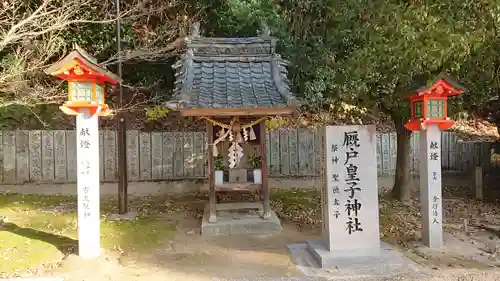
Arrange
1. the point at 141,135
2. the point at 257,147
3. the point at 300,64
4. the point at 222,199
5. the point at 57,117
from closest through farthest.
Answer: the point at 257,147
the point at 222,199
the point at 300,64
the point at 141,135
the point at 57,117

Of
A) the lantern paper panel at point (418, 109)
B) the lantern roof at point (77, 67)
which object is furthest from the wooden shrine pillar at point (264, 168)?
the lantern roof at point (77, 67)

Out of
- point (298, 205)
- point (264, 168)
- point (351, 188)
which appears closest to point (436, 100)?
point (351, 188)

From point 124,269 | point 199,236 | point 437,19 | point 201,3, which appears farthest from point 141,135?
point 437,19

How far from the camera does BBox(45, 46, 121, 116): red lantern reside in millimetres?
7262

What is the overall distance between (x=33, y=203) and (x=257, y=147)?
711cm

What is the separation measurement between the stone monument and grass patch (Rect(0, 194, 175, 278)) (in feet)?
12.3

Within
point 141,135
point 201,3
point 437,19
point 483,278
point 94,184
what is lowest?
point 483,278

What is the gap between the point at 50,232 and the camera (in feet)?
30.3

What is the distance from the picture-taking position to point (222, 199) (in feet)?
39.8

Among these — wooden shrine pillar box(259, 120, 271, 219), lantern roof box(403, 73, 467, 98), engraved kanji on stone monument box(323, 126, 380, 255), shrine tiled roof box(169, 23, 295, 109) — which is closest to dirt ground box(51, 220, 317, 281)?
wooden shrine pillar box(259, 120, 271, 219)

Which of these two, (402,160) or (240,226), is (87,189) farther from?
(402,160)

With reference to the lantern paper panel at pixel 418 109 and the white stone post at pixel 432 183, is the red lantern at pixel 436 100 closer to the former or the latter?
the lantern paper panel at pixel 418 109

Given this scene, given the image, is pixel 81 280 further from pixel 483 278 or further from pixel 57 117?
pixel 57 117

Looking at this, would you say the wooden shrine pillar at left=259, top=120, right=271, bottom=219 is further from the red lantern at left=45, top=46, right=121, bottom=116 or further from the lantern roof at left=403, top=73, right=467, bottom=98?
the red lantern at left=45, top=46, right=121, bottom=116
